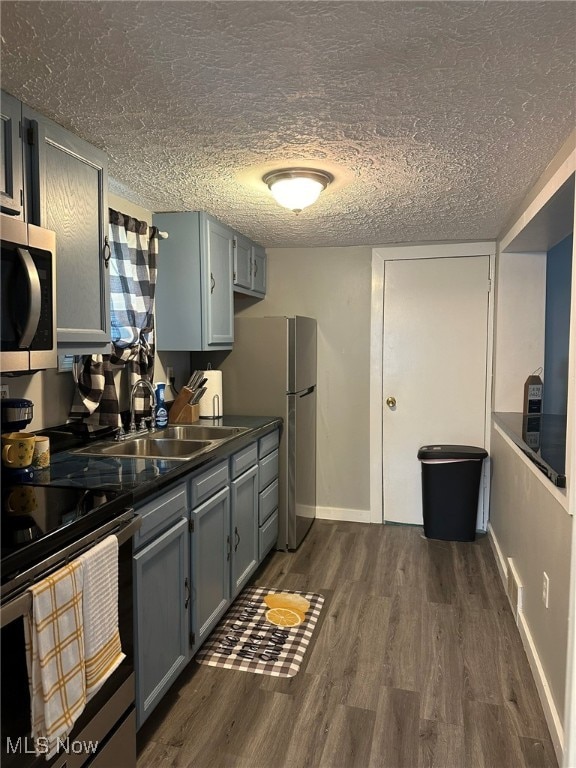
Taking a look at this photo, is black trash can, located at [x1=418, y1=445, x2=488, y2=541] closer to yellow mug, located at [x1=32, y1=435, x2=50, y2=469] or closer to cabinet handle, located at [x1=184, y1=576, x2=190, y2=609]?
cabinet handle, located at [x1=184, y1=576, x2=190, y2=609]

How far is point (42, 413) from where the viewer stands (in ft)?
7.48

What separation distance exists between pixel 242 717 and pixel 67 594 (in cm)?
108

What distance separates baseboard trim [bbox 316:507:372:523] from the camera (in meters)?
4.12

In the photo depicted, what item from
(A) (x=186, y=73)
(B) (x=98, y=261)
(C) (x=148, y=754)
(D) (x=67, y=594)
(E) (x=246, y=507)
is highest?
(A) (x=186, y=73)

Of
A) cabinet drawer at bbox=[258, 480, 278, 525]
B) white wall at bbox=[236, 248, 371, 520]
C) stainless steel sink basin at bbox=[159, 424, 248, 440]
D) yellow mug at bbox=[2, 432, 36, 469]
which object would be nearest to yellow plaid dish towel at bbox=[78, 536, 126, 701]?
yellow mug at bbox=[2, 432, 36, 469]

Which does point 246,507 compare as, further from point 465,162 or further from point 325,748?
point 465,162

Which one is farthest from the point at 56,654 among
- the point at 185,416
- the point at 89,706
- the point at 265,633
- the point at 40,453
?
the point at 185,416

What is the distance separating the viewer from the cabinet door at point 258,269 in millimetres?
3832

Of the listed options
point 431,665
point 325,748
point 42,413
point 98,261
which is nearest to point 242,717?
point 325,748

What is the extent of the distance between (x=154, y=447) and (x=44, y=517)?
128 centimetres

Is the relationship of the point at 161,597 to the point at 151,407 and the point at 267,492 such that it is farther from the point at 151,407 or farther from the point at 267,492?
the point at 267,492

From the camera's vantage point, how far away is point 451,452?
145 inches

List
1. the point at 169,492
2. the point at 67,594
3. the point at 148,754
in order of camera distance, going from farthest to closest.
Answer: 1. the point at 169,492
2. the point at 148,754
3. the point at 67,594

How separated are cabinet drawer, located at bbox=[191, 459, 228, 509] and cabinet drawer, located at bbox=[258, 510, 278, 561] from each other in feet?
2.44
